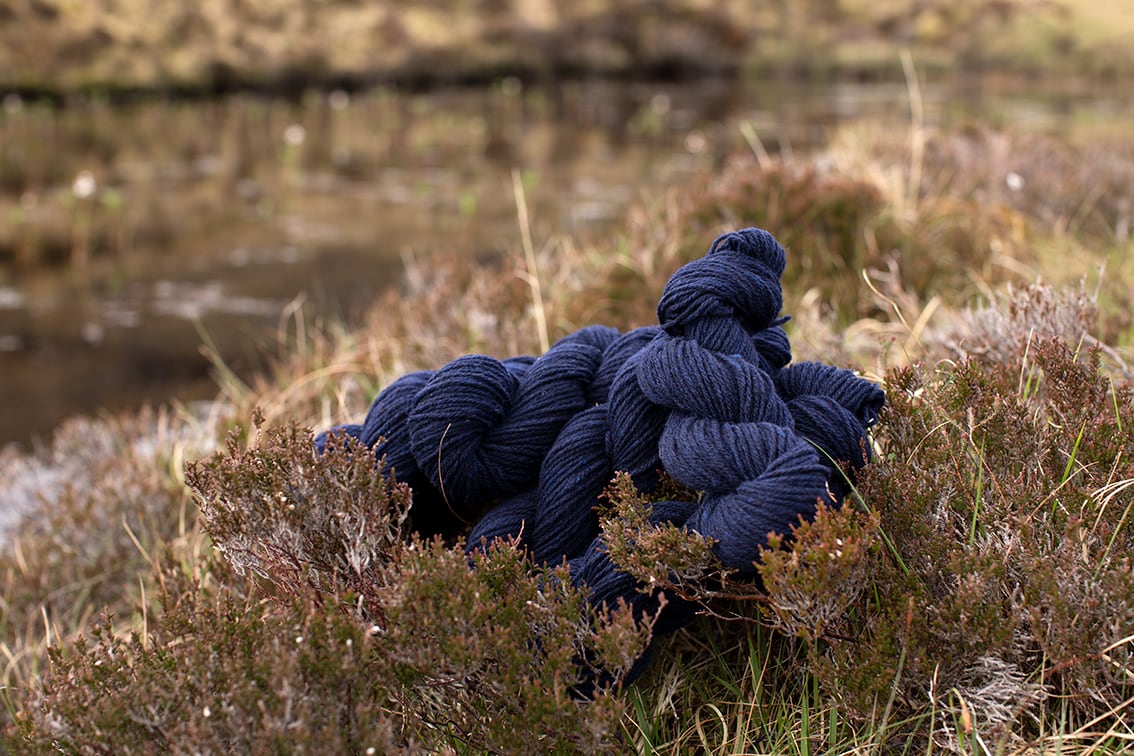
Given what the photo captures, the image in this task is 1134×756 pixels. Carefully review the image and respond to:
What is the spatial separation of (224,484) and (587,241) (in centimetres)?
538

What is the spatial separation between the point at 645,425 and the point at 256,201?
11508mm

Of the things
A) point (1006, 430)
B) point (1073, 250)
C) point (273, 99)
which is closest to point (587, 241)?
point (1073, 250)

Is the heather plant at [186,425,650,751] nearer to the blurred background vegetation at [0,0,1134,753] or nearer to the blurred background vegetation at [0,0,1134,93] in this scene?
the blurred background vegetation at [0,0,1134,753]

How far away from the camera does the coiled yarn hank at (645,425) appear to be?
1.73m

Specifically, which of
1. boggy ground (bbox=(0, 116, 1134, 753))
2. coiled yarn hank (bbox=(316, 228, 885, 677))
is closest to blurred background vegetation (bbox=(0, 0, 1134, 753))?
boggy ground (bbox=(0, 116, 1134, 753))

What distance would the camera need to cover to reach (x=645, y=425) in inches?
75.7

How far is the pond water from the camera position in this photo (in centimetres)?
747

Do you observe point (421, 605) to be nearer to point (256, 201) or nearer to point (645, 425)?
point (645, 425)

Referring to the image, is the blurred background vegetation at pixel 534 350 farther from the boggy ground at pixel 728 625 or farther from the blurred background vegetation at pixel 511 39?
the blurred background vegetation at pixel 511 39

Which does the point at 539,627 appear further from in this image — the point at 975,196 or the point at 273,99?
the point at 273,99

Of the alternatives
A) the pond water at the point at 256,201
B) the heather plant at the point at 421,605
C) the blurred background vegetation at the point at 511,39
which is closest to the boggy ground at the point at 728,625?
the heather plant at the point at 421,605

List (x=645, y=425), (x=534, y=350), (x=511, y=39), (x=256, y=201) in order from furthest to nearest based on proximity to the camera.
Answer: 1. (x=511, y=39)
2. (x=256, y=201)
3. (x=534, y=350)
4. (x=645, y=425)

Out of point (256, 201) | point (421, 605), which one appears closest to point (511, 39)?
point (256, 201)

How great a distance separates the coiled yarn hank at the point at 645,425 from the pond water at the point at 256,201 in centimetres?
502
